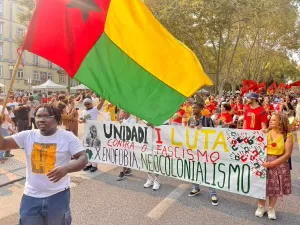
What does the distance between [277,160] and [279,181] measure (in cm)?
34

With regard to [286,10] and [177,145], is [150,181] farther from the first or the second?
[286,10]

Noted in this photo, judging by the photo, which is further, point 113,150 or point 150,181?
point 113,150

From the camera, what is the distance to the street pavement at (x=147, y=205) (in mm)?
4129

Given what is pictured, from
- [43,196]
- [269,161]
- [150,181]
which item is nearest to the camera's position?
[43,196]

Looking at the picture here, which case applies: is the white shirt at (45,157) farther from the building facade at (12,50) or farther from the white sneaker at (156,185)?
the building facade at (12,50)

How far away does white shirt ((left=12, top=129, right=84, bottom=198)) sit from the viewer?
2543mm

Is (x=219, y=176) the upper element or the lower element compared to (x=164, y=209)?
upper

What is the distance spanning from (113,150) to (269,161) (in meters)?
3.13

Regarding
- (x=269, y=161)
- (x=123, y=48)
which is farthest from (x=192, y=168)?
(x=123, y=48)

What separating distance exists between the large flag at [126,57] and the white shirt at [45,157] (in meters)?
0.81

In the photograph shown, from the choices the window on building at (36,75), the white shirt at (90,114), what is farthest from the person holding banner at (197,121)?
the window on building at (36,75)

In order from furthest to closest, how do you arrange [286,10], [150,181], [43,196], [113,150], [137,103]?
[286,10]
[113,150]
[150,181]
[137,103]
[43,196]

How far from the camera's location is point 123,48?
334cm

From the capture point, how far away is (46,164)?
8.39ft
